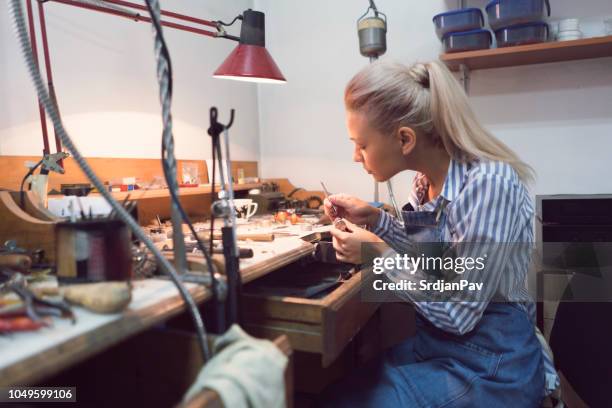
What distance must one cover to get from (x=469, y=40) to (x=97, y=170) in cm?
155

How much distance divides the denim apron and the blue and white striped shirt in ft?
0.15

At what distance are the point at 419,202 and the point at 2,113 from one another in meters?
1.22

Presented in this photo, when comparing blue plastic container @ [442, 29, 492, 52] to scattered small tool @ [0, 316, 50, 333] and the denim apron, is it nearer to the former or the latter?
the denim apron

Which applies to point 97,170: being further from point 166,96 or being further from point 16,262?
point 166,96

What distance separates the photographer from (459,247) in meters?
0.91

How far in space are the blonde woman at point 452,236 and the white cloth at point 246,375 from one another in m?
0.41

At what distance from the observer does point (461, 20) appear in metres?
1.83

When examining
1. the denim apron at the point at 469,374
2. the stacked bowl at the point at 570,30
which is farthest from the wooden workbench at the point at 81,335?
the stacked bowl at the point at 570,30

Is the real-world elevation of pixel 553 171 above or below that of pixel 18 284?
above

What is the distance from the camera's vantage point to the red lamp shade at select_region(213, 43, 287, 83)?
142cm

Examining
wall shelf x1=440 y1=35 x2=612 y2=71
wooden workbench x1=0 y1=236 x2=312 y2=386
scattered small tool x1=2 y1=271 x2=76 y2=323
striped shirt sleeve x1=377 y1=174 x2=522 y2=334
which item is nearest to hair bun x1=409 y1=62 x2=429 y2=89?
striped shirt sleeve x1=377 y1=174 x2=522 y2=334

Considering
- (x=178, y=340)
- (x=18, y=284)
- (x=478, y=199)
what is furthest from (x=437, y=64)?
(x=18, y=284)

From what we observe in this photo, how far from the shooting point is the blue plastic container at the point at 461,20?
5.95 feet

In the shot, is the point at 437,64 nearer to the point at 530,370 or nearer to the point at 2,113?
the point at 530,370
